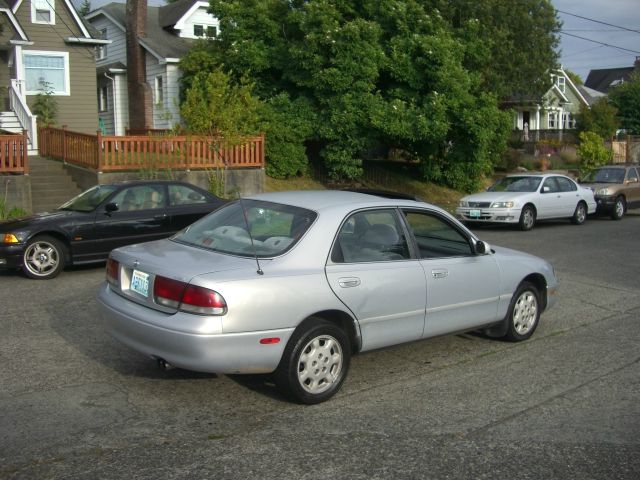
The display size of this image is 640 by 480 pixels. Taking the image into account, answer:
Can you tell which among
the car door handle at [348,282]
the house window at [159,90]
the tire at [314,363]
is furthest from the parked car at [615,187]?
the house window at [159,90]

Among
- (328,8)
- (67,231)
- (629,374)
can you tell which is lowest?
(629,374)

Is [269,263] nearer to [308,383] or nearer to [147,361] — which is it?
[308,383]

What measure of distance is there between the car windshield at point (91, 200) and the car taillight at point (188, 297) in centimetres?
681

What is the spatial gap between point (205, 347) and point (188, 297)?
373mm

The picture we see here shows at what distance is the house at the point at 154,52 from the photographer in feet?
105

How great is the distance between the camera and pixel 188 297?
5141 millimetres

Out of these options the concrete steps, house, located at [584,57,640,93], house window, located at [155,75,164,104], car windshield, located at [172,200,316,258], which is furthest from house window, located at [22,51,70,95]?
house, located at [584,57,640,93]

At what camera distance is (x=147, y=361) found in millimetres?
6547

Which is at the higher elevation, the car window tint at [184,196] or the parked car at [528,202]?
the car window tint at [184,196]

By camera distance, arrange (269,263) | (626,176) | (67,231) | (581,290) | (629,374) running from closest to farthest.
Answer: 1. (269,263)
2. (629,374)
3. (581,290)
4. (67,231)
5. (626,176)

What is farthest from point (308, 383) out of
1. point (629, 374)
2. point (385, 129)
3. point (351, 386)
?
point (385, 129)

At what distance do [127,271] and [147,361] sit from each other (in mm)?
1113

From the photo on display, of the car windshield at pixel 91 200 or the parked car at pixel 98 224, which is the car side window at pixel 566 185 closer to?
the parked car at pixel 98 224

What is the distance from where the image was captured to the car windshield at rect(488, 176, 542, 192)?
62.5ft
